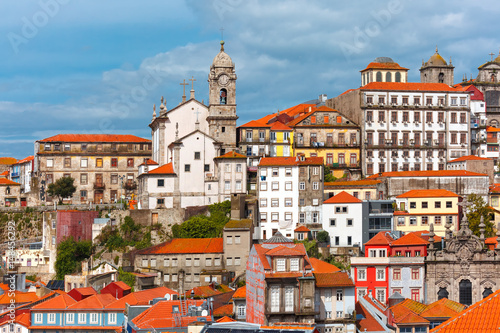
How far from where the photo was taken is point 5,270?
10069cm

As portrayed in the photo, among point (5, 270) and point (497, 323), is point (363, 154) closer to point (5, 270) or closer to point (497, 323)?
point (5, 270)

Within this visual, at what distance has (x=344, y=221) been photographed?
94.0 meters

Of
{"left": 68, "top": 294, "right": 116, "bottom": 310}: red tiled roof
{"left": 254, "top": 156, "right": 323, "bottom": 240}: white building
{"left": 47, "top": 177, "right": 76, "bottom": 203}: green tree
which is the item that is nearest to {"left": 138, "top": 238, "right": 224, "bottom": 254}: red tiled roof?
{"left": 254, "top": 156, "right": 323, "bottom": 240}: white building

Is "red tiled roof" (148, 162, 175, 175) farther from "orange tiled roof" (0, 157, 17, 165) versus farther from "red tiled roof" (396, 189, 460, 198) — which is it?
"orange tiled roof" (0, 157, 17, 165)

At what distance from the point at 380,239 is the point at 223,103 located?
1103 inches

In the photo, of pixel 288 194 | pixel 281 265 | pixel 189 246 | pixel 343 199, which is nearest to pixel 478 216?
pixel 343 199

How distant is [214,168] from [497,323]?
249 feet

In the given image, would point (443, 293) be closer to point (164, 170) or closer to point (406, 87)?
point (164, 170)

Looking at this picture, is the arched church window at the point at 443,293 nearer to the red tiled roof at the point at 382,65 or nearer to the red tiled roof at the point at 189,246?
the red tiled roof at the point at 189,246

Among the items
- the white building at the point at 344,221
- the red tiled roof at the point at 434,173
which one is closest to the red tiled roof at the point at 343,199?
the white building at the point at 344,221

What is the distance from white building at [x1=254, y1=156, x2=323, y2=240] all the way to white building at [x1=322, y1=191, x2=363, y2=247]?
1666mm

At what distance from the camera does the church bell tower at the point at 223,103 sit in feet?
339

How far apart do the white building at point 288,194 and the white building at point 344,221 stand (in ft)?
5.47

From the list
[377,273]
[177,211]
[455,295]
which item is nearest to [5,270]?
[177,211]
